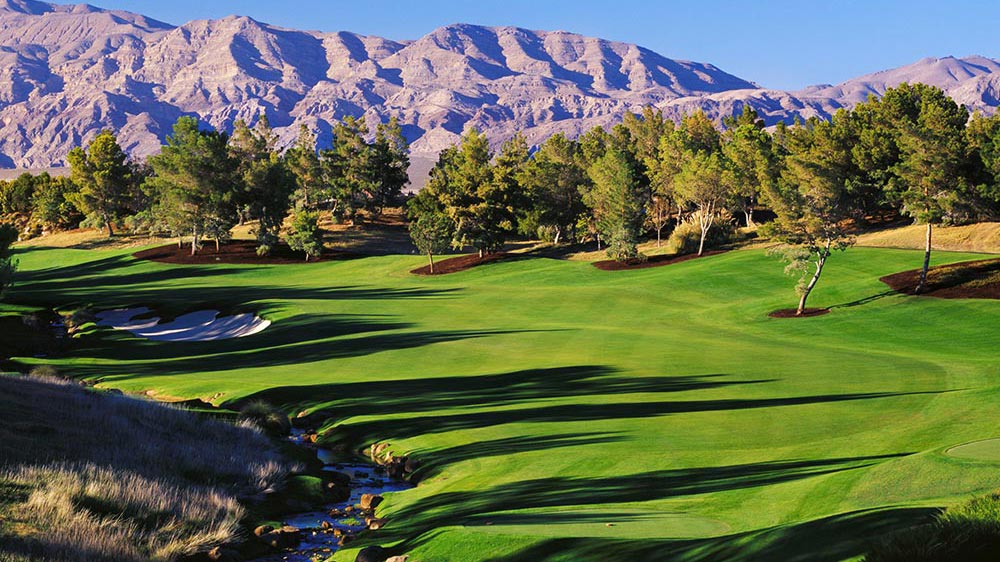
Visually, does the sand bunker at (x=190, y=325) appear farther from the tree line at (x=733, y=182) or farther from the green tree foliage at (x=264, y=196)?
the green tree foliage at (x=264, y=196)

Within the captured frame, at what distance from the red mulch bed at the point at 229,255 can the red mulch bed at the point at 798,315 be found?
170 ft

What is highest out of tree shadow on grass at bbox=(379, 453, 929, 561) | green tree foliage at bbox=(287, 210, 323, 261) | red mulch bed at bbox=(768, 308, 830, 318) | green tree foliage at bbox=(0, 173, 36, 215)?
green tree foliage at bbox=(0, 173, 36, 215)

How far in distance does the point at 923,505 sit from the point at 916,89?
339ft

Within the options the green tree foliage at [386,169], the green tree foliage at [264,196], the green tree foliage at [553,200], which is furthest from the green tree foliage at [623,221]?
the green tree foliage at [386,169]

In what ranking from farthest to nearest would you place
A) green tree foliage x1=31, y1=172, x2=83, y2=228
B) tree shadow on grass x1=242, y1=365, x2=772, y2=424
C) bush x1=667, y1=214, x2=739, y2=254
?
green tree foliage x1=31, y1=172, x2=83, y2=228 < bush x1=667, y1=214, x2=739, y2=254 < tree shadow on grass x1=242, y1=365, x2=772, y2=424

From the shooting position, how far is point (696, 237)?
285ft

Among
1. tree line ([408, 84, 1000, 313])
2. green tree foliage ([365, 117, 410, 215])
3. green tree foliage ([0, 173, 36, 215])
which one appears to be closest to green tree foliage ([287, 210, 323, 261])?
tree line ([408, 84, 1000, 313])

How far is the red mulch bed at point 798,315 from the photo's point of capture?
48594 mm

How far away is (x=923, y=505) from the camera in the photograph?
1186 centimetres

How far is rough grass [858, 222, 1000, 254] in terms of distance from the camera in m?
74.6

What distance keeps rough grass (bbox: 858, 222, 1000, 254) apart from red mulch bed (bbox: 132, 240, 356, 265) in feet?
166

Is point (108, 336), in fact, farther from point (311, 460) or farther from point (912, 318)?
point (912, 318)

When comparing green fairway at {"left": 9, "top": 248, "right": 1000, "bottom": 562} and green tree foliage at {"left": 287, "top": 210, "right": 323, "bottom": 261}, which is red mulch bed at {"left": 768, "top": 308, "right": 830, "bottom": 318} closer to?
green fairway at {"left": 9, "top": 248, "right": 1000, "bottom": 562}

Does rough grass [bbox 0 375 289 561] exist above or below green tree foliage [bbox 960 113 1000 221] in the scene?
below
